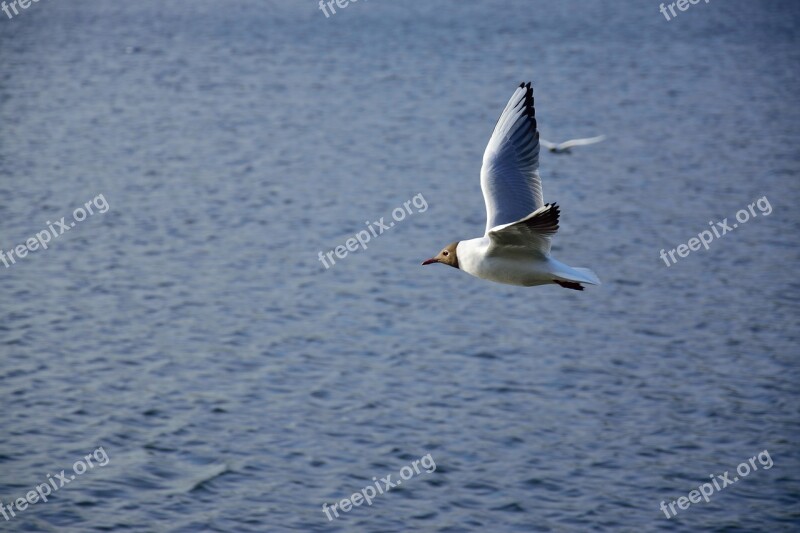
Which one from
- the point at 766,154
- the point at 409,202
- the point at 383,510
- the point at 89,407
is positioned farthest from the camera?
the point at 766,154

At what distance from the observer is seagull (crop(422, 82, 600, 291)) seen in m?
11.5

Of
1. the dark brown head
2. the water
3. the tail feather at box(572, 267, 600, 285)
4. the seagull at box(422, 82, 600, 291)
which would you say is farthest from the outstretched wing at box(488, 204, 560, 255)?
the water

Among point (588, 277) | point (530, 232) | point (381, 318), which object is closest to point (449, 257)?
point (530, 232)

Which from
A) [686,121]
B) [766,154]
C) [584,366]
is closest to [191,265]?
[584,366]

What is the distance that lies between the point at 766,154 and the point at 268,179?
56.0 ft

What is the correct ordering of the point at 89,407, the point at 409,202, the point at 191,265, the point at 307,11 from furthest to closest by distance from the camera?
the point at 307,11, the point at 409,202, the point at 191,265, the point at 89,407

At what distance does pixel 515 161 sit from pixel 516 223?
2654 millimetres

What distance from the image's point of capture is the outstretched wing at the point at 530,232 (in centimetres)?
1084

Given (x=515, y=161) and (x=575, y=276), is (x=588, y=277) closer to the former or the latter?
A: (x=575, y=276)

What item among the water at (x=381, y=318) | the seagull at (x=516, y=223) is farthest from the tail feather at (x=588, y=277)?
the water at (x=381, y=318)

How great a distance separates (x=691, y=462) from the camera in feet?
63.3

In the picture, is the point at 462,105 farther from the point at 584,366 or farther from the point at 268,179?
the point at 584,366

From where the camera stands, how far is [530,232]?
11.4 metres

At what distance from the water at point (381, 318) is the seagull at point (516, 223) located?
5946 mm
